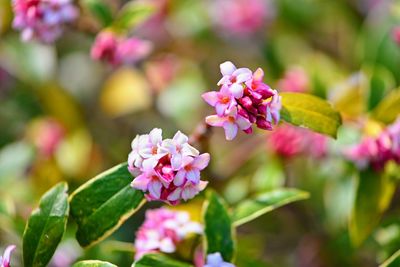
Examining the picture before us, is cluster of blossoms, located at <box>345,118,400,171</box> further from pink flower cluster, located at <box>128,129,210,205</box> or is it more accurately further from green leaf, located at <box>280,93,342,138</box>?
pink flower cluster, located at <box>128,129,210,205</box>

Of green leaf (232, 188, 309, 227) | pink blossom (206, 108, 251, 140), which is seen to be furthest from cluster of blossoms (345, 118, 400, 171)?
pink blossom (206, 108, 251, 140)

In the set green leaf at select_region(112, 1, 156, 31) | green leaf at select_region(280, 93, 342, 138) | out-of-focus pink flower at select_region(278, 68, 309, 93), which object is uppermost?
green leaf at select_region(112, 1, 156, 31)

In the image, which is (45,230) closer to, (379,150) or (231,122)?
(231,122)

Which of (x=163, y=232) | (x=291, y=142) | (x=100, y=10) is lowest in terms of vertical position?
(x=291, y=142)

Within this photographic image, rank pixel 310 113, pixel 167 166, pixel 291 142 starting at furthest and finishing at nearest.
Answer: pixel 291 142 → pixel 310 113 → pixel 167 166

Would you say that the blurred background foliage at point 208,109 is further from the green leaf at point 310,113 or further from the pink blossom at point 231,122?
the pink blossom at point 231,122

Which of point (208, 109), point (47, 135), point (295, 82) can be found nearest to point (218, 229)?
point (295, 82)

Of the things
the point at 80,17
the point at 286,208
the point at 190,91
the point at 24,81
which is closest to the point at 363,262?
the point at 286,208
